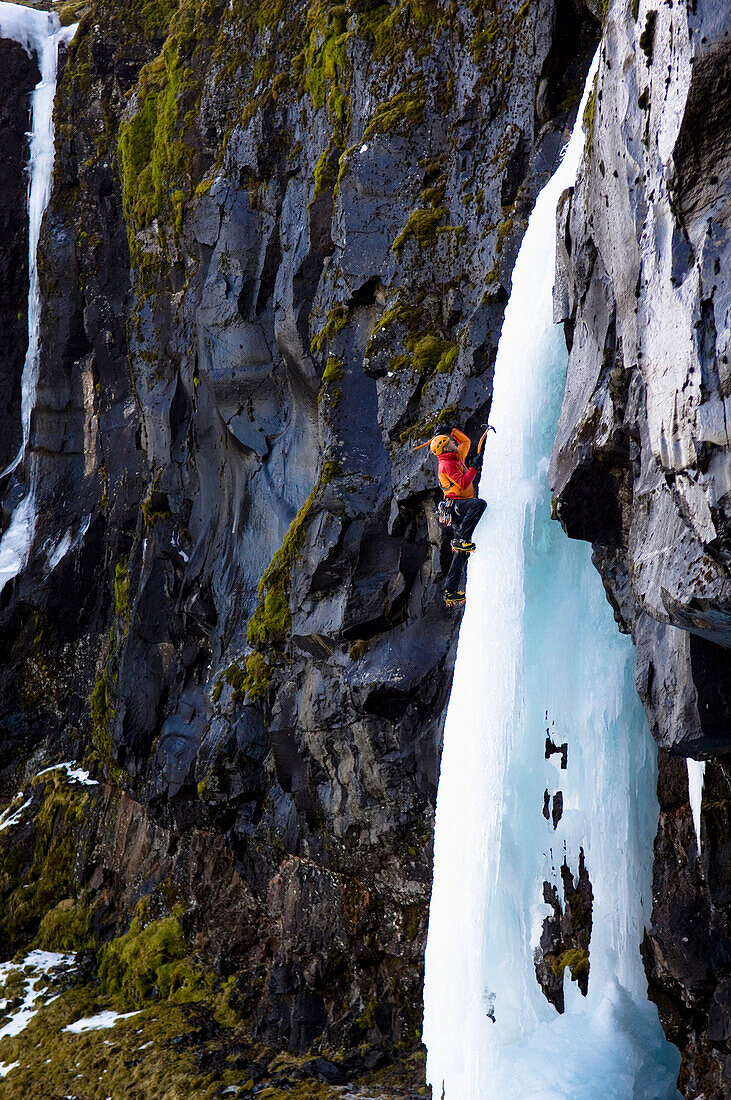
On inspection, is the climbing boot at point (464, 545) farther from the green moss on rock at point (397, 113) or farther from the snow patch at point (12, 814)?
the snow patch at point (12, 814)

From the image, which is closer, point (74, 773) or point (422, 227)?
point (422, 227)

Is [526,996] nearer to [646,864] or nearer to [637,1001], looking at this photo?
[637,1001]

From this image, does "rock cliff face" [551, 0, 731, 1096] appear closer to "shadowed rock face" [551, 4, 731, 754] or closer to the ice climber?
"shadowed rock face" [551, 4, 731, 754]

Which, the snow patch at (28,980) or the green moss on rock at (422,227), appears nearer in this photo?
the green moss on rock at (422,227)

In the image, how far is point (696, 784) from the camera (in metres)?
6.50

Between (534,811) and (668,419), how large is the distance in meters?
3.51

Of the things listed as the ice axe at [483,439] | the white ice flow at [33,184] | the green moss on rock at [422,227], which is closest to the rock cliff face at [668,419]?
the ice axe at [483,439]

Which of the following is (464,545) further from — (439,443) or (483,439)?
(483,439)

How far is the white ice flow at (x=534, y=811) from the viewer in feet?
20.4

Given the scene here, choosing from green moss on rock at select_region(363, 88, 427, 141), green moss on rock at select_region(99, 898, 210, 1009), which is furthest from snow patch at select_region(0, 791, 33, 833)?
green moss on rock at select_region(363, 88, 427, 141)

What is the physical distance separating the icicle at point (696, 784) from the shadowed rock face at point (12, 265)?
54.4 ft

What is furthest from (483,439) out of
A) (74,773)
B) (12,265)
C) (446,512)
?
(12,265)

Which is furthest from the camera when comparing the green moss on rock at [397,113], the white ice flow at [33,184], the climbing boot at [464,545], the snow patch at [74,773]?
the white ice flow at [33,184]

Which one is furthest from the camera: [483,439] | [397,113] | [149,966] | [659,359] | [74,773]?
[74,773]
